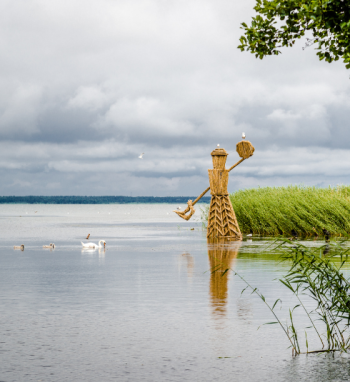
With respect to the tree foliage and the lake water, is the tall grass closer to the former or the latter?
the lake water

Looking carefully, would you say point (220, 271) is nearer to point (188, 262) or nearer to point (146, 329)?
point (188, 262)

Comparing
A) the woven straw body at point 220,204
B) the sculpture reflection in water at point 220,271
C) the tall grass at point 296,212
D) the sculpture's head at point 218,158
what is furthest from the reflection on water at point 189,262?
the tall grass at point 296,212

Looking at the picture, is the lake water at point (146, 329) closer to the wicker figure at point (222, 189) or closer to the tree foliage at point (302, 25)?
the tree foliage at point (302, 25)

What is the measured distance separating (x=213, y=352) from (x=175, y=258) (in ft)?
35.8

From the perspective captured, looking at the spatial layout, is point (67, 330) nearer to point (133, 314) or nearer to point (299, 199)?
point (133, 314)

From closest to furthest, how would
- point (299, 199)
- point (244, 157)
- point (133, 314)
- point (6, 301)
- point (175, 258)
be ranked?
point (133, 314) < point (6, 301) < point (175, 258) < point (244, 157) < point (299, 199)

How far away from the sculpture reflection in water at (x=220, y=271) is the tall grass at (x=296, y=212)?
353 centimetres

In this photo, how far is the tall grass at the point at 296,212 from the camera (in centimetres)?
2414

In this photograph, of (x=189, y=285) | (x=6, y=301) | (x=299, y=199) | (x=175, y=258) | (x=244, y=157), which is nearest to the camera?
(x=6, y=301)

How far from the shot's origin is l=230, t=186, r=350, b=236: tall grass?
24.1 m

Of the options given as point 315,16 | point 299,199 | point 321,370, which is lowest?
point 321,370

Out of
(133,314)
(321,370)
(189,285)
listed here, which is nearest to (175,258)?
(189,285)

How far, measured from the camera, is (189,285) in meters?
11.7

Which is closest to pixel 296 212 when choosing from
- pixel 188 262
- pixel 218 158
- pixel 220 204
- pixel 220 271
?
pixel 220 204
